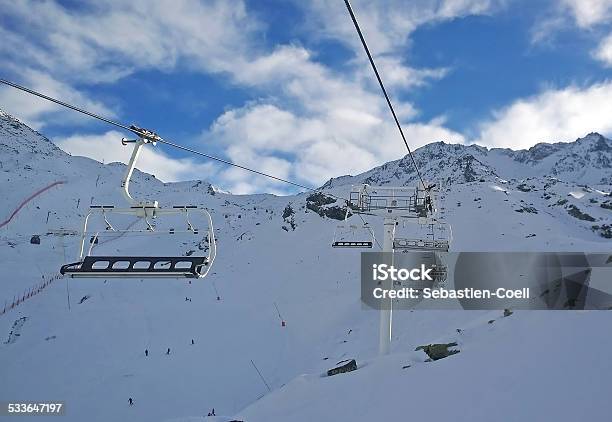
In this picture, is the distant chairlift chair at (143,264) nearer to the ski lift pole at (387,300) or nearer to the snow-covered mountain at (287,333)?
the snow-covered mountain at (287,333)

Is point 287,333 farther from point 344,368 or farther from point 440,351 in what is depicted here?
point 440,351

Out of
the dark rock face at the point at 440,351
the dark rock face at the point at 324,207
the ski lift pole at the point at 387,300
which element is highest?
the dark rock face at the point at 324,207

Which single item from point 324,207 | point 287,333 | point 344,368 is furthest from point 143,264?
point 324,207

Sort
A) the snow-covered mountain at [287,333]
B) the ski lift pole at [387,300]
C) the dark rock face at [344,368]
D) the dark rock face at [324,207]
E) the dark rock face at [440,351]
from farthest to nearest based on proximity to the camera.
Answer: the dark rock face at [324,207] → the ski lift pole at [387,300] → the dark rock face at [344,368] → the dark rock face at [440,351] → the snow-covered mountain at [287,333]

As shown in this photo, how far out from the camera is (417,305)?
26.8 m

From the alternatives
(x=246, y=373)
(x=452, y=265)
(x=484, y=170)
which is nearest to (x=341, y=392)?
(x=246, y=373)

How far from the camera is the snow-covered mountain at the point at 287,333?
28.2 feet

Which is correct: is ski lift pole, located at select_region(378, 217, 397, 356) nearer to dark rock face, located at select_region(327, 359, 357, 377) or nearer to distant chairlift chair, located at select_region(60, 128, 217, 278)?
dark rock face, located at select_region(327, 359, 357, 377)

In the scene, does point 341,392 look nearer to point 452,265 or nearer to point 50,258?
point 452,265

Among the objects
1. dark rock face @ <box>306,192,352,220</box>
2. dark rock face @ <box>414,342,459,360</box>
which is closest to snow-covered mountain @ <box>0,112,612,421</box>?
dark rock face @ <box>306,192,352,220</box>

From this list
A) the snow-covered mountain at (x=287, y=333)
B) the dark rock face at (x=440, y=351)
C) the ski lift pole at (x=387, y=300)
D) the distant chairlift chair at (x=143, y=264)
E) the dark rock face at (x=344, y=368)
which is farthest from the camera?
the ski lift pole at (x=387, y=300)

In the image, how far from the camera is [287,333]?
97.0ft

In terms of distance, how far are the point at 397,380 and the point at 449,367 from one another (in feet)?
4.76

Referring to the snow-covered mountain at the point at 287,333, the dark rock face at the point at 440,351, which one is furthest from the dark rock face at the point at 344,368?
the dark rock face at the point at 440,351
